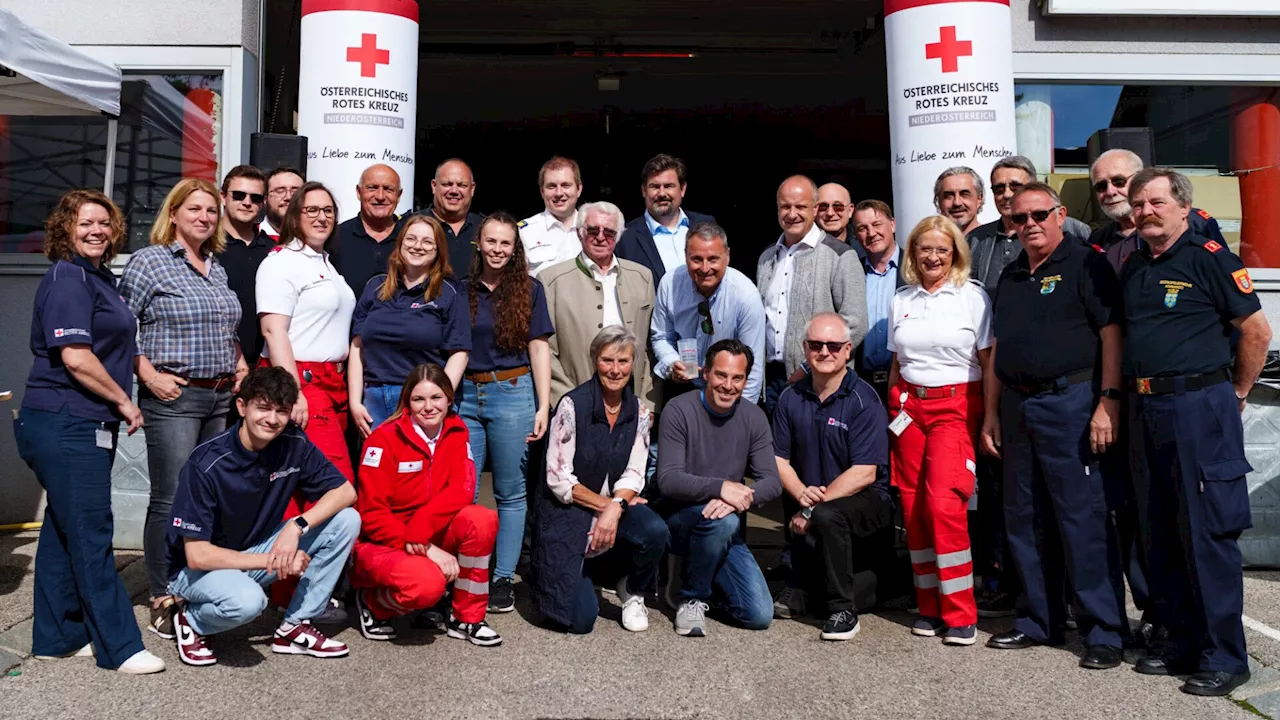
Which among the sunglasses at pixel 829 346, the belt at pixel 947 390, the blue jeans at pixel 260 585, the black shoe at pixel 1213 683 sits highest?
the sunglasses at pixel 829 346

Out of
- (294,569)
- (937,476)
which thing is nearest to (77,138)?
(294,569)

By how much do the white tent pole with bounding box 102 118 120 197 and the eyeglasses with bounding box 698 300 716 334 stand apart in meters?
3.81

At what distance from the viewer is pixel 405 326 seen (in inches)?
176

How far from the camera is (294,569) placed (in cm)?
393

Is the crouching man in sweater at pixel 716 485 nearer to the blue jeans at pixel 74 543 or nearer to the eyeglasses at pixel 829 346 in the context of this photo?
the eyeglasses at pixel 829 346

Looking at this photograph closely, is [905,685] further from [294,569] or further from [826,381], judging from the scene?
[294,569]

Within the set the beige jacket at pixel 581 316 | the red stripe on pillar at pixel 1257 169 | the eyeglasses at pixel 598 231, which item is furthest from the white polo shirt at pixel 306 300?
the red stripe on pillar at pixel 1257 169

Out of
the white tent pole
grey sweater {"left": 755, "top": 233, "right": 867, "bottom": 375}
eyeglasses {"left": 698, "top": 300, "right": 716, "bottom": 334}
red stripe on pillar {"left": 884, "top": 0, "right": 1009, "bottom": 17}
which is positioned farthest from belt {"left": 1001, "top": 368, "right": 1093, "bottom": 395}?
the white tent pole

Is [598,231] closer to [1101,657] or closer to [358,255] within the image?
[358,255]

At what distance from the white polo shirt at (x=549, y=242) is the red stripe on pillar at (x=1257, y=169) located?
13.7 feet

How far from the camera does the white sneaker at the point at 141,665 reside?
12.5ft

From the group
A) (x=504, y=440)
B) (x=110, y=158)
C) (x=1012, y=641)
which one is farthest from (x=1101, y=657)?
(x=110, y=158)

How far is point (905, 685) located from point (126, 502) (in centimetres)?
395

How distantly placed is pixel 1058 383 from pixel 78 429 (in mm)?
3396
